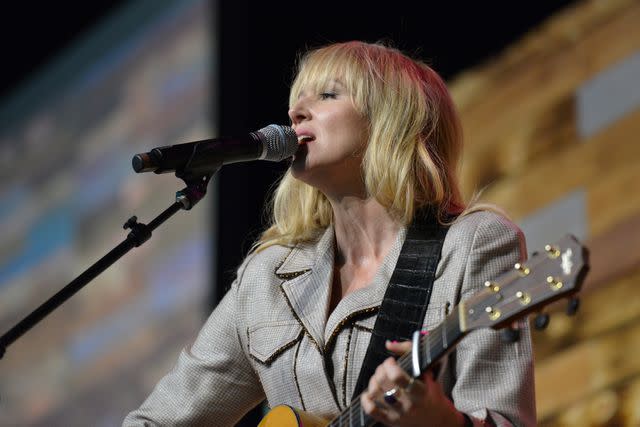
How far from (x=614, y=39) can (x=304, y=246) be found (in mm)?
1250

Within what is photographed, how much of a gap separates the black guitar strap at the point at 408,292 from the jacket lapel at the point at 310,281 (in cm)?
18

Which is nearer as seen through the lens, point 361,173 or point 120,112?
point 361,173

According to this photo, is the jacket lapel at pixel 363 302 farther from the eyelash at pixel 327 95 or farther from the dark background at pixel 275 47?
the dark background at pixel 275 47

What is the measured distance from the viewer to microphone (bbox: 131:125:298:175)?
7.48 ft

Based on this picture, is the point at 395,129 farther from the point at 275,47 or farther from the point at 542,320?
the point at 275,47

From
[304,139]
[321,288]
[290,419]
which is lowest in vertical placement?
[290,419]

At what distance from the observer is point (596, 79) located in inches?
135

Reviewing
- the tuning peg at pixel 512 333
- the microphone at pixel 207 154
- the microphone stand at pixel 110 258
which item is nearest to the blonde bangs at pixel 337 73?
the microphone at pixel 207 154

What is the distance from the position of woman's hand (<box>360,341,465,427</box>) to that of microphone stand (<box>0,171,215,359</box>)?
61cm

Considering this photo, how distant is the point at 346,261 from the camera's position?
9.28 feet

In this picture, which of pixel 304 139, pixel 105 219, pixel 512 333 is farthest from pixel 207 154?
pixel 105 219

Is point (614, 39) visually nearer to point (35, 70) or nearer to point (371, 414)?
point (371, 414)

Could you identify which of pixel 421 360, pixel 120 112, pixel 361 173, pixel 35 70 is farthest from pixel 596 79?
pixel 35 70

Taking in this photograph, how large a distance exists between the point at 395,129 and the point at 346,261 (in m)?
0.38
